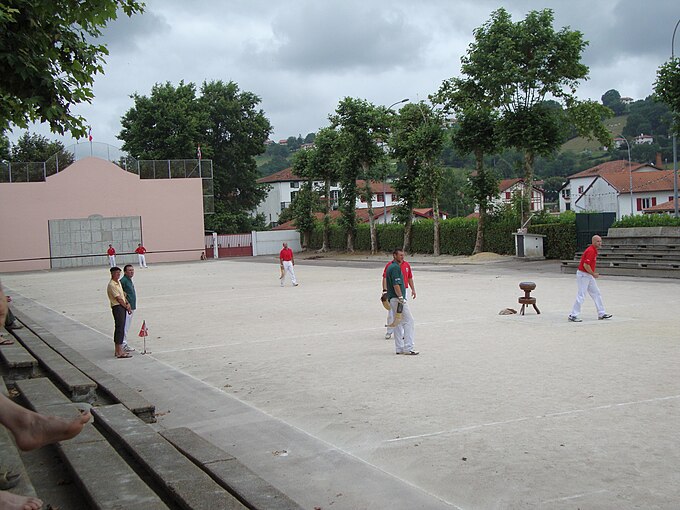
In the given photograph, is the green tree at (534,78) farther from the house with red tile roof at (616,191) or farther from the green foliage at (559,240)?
the house with red tile roof at (616,191)

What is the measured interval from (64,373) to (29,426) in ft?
17.9

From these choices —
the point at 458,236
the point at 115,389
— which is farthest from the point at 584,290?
the point at 458,236

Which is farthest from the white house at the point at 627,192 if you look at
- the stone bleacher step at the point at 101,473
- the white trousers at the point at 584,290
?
the stone bleacher step at the point at 101,473

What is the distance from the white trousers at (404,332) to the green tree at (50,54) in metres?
5.87

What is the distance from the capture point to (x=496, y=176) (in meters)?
45.5

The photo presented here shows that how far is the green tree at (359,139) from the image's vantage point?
55028 mm

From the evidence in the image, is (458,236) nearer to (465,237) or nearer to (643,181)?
(465,237)

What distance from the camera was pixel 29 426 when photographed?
176 inches

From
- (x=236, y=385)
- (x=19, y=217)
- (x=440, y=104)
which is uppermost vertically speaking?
(x=440, y=104)

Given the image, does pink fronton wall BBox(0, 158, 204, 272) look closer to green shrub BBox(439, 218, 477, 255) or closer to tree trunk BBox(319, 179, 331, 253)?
tree trunk BBox(319, 179, 331, 253)

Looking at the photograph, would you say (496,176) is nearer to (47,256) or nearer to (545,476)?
(47,256)

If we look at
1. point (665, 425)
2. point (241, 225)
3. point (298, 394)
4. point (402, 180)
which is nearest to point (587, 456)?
point (665, 425)

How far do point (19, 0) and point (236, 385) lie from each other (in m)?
6.10

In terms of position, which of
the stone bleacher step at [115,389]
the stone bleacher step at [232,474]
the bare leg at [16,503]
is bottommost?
the stone bleacher step at [232,474]
